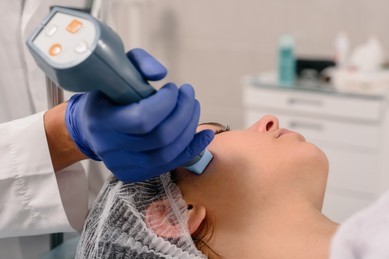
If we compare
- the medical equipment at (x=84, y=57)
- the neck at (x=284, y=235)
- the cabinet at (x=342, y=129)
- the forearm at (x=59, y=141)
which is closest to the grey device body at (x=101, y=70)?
the medical equipment at (x=84, y=57)

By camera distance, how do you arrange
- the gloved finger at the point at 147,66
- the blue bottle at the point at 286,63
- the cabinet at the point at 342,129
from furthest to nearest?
the blue bottle at the point at 286,63, the cabinet at the point at 342,129, the gloved finger at the point at 147,66

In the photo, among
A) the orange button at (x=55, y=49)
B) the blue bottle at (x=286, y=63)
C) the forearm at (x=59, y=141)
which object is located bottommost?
the blue bottle at (x=286, y=63)

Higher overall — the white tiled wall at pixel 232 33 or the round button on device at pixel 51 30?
the round button on device at pixel 51 30

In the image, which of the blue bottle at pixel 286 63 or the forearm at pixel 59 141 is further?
the blue bottle at pixel 286 63

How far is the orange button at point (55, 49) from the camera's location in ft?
2.49

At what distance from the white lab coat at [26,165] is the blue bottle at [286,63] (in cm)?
143

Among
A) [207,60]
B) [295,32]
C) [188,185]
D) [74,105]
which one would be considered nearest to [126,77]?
[74,105]

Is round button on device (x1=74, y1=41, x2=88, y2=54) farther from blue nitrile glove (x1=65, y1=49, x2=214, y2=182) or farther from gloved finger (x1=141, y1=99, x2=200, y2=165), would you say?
gloved finger (x1=141, y1=99, x2=200, y2=165)

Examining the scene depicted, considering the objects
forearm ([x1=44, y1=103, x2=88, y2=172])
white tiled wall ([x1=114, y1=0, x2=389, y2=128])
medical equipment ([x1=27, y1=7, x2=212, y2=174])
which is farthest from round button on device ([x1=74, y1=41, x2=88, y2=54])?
white tiled wall ([x1=114, y1=0, x2=389, y2=128])

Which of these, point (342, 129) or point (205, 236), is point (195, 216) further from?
point (342, 129)

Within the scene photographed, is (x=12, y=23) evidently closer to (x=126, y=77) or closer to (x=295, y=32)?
(x=126, y=77)

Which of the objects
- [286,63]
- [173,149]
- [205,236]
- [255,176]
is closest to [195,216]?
[205,236]

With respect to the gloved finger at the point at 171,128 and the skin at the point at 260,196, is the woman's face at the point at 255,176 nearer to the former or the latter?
the skin at the point at 260,196

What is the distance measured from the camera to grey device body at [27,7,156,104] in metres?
0.74
